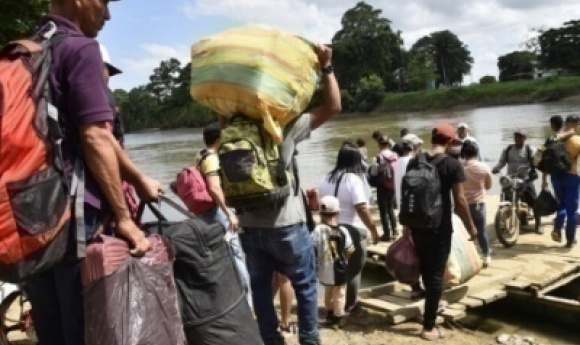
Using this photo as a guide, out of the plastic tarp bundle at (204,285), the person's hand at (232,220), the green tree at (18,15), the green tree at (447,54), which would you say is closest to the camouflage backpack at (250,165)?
the plastic tarp bundle at (204,285)

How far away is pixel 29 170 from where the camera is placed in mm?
1910

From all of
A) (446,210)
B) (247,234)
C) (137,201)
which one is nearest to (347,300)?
(446,210)

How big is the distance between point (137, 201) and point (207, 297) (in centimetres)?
53

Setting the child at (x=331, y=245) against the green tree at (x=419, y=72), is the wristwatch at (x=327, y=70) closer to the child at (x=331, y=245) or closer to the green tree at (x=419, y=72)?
the child at (x=331, y=245)

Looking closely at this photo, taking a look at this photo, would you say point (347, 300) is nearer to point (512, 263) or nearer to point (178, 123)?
point (512, 263)

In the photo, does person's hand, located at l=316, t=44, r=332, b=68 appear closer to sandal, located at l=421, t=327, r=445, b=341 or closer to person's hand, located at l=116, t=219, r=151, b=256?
person's hand, located at l=116, t=219, r=151, b=256

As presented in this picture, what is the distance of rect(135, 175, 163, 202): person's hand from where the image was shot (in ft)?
7.83

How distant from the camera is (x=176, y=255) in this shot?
91.4 inches

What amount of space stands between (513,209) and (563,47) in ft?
233

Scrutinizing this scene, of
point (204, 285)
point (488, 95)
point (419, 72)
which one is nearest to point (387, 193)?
point (204, 285)

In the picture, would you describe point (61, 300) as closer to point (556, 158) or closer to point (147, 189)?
point (147, 189)

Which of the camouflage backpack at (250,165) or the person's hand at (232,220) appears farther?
the person's hand at (232,220)

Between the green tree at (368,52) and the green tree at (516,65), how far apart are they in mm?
14046

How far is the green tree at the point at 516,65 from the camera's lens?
266 ft
